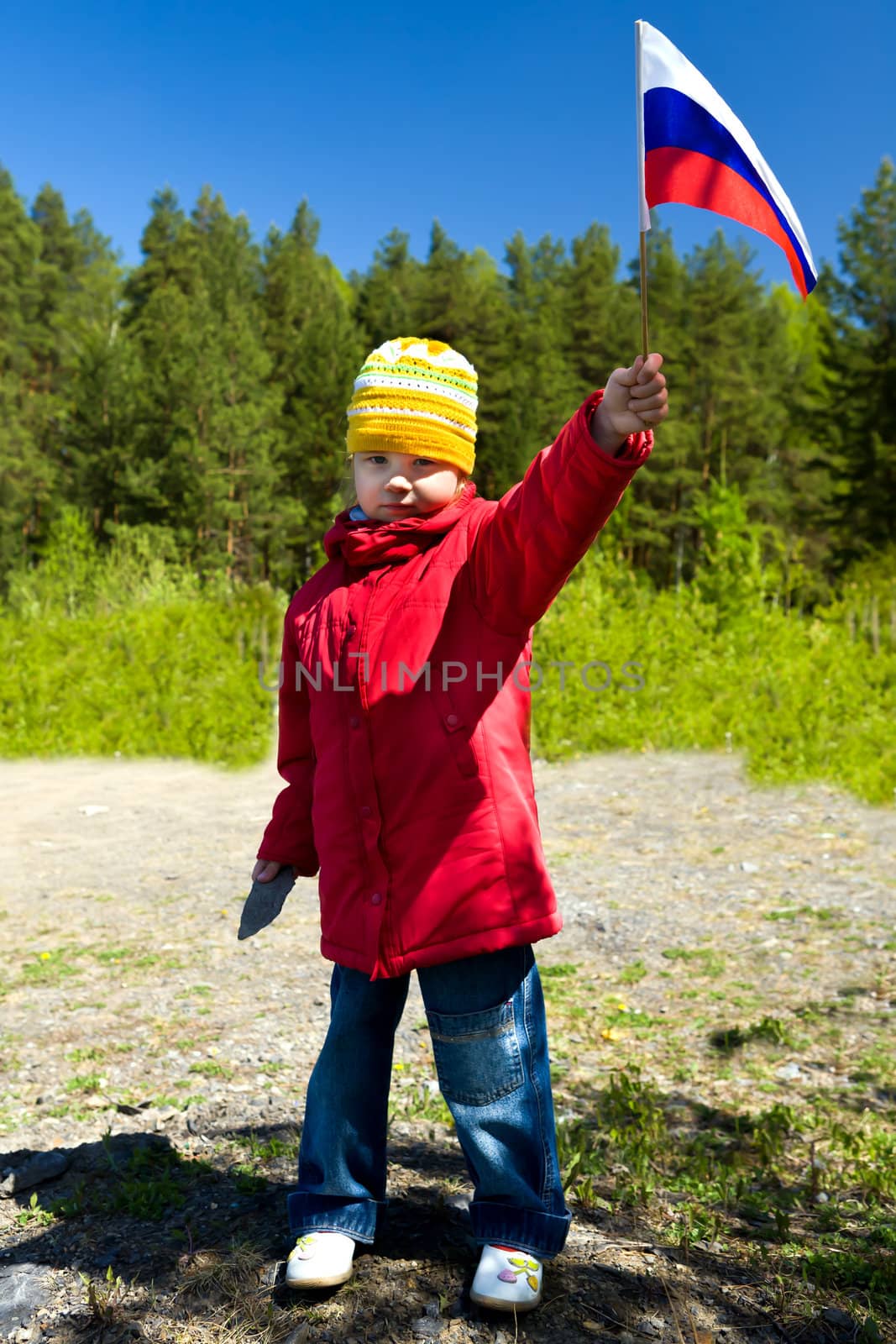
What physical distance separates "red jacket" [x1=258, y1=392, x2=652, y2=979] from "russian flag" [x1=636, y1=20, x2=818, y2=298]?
51cm

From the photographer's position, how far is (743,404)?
1247 inches

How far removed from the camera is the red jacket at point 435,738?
181 centimetres

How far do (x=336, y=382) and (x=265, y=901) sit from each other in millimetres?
25976

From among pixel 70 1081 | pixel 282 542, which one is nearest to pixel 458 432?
pixel 70 1081

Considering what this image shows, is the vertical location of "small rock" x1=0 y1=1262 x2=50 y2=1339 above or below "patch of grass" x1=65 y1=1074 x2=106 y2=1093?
above

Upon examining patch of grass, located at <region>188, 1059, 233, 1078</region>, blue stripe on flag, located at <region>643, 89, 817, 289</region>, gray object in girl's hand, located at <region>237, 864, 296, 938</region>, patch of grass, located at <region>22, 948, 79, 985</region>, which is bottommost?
patch of grass, located at <region>188, 1059, 233, 1078</region>

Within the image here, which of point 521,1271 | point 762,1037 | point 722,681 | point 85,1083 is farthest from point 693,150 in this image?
point 722,681

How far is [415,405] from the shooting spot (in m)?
1.98

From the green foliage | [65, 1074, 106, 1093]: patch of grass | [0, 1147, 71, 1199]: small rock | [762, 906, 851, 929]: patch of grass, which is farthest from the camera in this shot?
the green foliage

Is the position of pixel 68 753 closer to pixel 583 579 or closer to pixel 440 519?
pixel 583 579

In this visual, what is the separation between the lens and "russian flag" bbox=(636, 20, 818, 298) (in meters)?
1.76

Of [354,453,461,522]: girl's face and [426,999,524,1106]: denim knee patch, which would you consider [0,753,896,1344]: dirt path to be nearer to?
[426,999,524,1106]: denim knee patch

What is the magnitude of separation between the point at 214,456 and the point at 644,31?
2271cm

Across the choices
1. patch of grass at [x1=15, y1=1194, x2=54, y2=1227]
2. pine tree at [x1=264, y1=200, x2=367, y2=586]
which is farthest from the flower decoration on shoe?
pine tree at [x1=264, y1=200, x2=367, y2=586]
